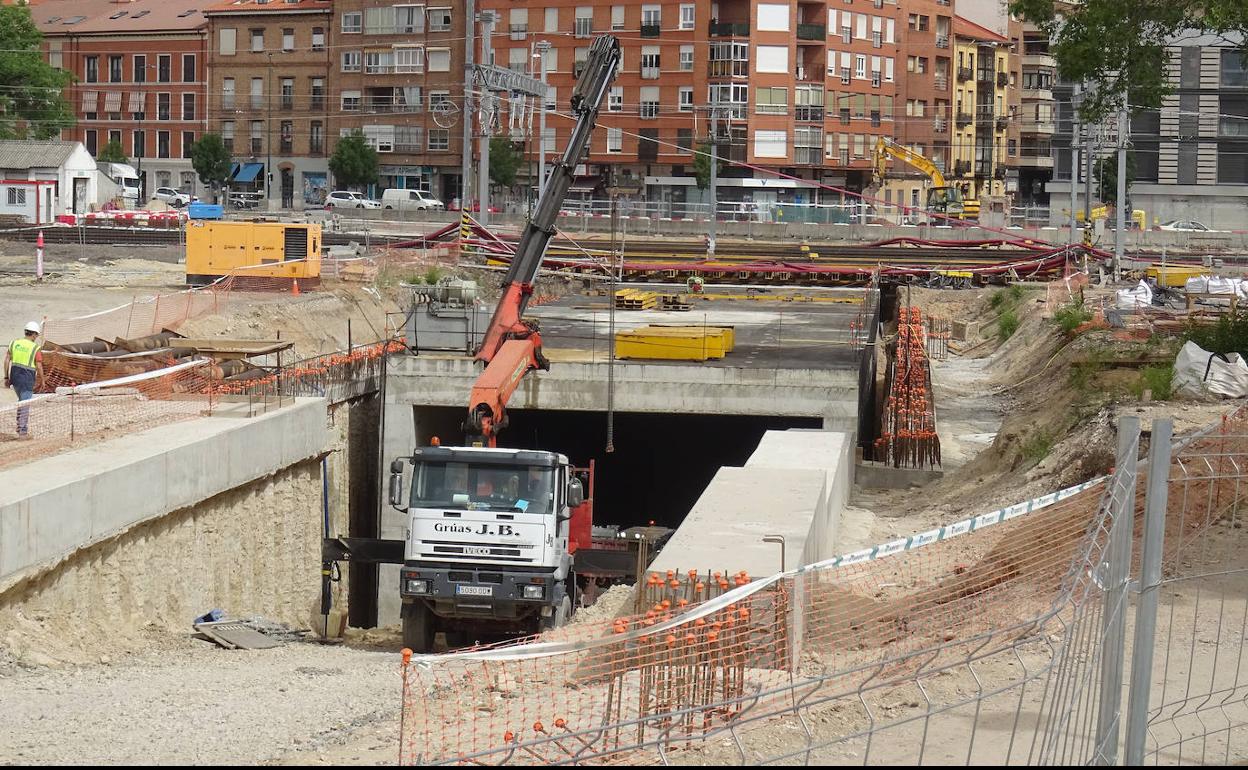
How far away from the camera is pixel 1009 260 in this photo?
5866 cm

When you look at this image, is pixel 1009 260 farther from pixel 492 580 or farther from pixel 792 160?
pixel 492 580

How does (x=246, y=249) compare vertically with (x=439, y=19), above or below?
below

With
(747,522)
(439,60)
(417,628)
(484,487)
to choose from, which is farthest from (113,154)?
(747,522)

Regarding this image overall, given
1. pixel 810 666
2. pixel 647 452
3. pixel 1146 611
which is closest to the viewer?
pixel 1146 611

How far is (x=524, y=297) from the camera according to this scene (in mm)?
25422

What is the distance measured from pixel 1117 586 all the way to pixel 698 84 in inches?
3095

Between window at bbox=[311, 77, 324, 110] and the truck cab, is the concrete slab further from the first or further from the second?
window at bbox=[311, 77, 324, 110]

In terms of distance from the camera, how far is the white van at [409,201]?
83.7m

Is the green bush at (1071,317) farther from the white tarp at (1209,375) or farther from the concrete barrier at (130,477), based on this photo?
the concrete barrier at (130,477)

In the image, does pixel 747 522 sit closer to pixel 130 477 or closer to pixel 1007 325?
pixel 130 477

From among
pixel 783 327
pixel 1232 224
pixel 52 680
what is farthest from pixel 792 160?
pixel 52 680

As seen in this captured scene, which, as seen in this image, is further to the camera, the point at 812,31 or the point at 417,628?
the point at 812,31

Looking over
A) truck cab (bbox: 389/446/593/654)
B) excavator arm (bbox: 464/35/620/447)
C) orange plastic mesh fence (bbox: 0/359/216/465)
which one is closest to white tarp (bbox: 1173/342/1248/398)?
excavator arm (bbox: 464/35/620/447)

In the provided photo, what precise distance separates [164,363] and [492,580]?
10566 millimetres
